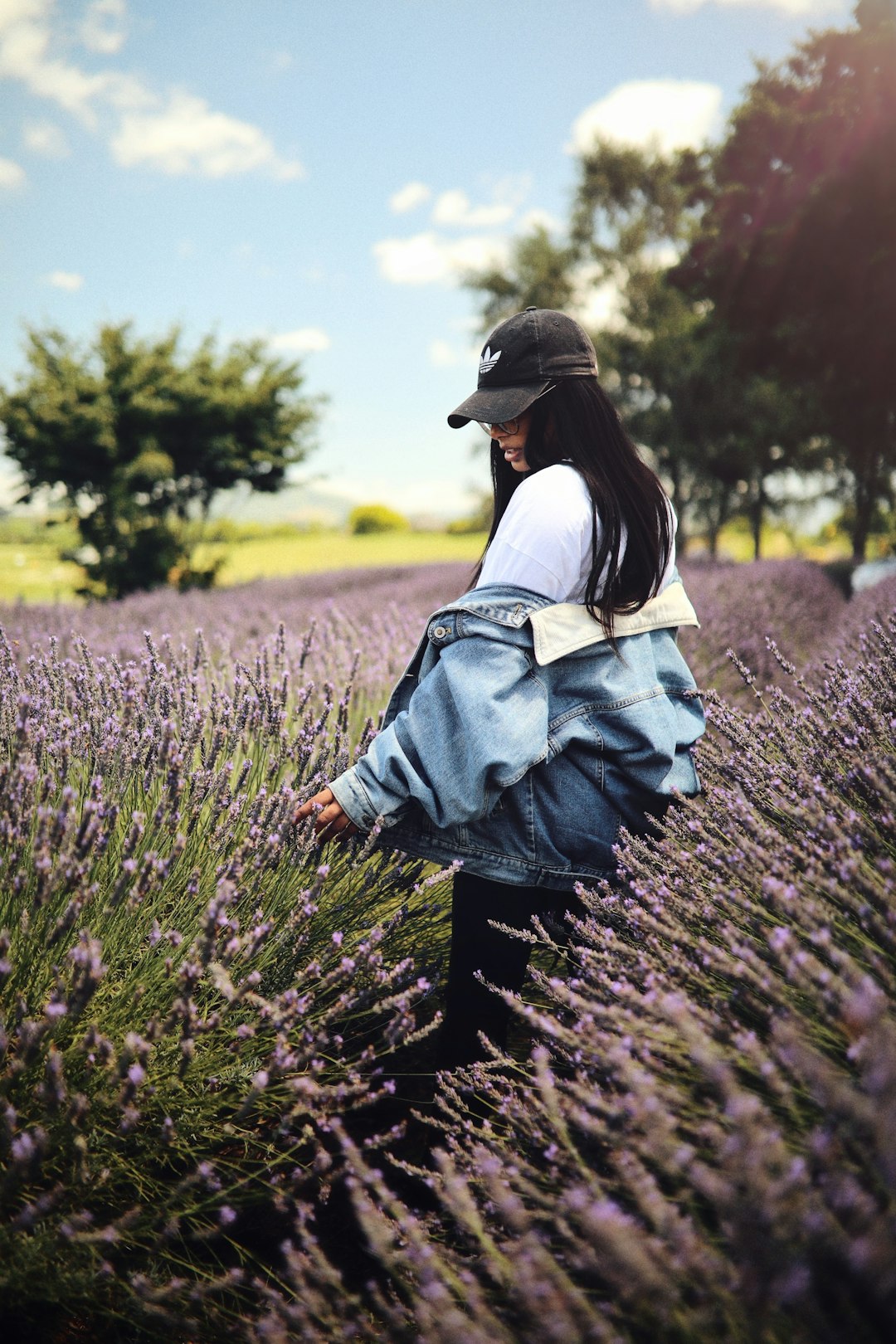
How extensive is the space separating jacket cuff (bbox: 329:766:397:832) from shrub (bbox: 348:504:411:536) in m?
37.5

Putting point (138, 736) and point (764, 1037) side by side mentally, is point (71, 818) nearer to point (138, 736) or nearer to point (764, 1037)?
point (138, 736)

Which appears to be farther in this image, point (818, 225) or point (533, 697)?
point (818, 225)

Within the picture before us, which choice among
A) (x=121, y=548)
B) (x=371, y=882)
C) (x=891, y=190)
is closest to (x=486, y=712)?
(x=371, y=882)

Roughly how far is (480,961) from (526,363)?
1.23m

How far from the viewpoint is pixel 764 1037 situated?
1.24 metres

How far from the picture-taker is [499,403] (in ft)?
5.52

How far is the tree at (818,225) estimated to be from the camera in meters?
11.4

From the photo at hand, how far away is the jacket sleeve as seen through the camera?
1470 mm

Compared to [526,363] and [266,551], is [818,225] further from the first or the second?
[266,551]

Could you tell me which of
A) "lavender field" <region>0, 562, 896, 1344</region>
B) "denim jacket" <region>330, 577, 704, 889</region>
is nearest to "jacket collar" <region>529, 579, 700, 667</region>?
"denim jacket" <region>330, 577, 704, 889</region>

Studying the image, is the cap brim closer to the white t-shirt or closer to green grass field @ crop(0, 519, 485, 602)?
the white t-shirt

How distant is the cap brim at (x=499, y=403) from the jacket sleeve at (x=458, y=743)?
467mm

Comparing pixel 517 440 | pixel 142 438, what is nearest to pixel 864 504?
pixel 142 438

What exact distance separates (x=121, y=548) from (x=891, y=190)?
11.5m
